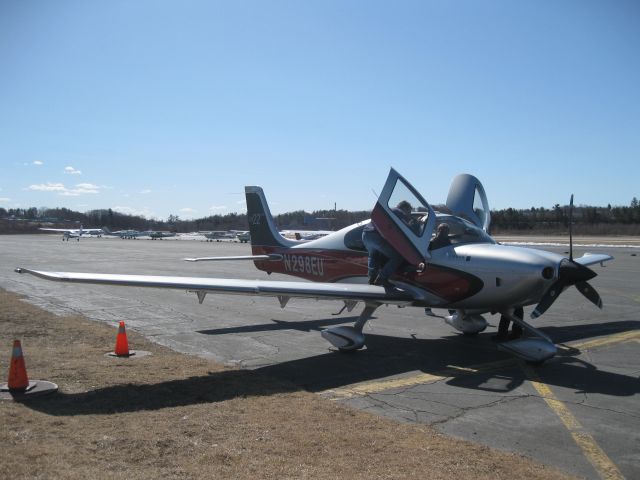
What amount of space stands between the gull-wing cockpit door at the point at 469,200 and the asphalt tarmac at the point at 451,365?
2396 mm

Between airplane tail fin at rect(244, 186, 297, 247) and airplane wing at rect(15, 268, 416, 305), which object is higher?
airplane tail fin at rect(244, 186, 297, 247)

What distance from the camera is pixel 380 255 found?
9.61 m

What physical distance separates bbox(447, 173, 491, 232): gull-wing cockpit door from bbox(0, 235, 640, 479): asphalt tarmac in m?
2.40

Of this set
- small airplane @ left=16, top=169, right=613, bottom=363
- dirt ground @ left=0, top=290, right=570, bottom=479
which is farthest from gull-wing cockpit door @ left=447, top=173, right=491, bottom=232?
dirt ground @ left=0, top=290, right=570, bottom=479

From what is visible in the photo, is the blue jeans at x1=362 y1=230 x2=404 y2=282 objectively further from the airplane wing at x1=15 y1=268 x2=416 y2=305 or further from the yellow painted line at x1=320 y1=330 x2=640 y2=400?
the yellow painted line at x1=320 y1=330 x2=640 y2=400

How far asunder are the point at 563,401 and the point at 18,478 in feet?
18.0

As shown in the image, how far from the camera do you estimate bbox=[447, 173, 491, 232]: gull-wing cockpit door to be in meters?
10.7

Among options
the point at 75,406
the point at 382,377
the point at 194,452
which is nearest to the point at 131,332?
the point at 75,406

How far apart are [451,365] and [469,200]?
415cm

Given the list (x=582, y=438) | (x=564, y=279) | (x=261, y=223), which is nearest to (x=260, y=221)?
(x=261, y=223)

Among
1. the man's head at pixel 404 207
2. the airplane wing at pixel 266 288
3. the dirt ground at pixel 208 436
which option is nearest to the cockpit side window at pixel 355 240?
the man's head at pixel 404 207

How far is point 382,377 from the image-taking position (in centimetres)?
719

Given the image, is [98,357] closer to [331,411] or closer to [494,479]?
[331,411]

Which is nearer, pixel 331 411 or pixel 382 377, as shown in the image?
pixel 331 411
